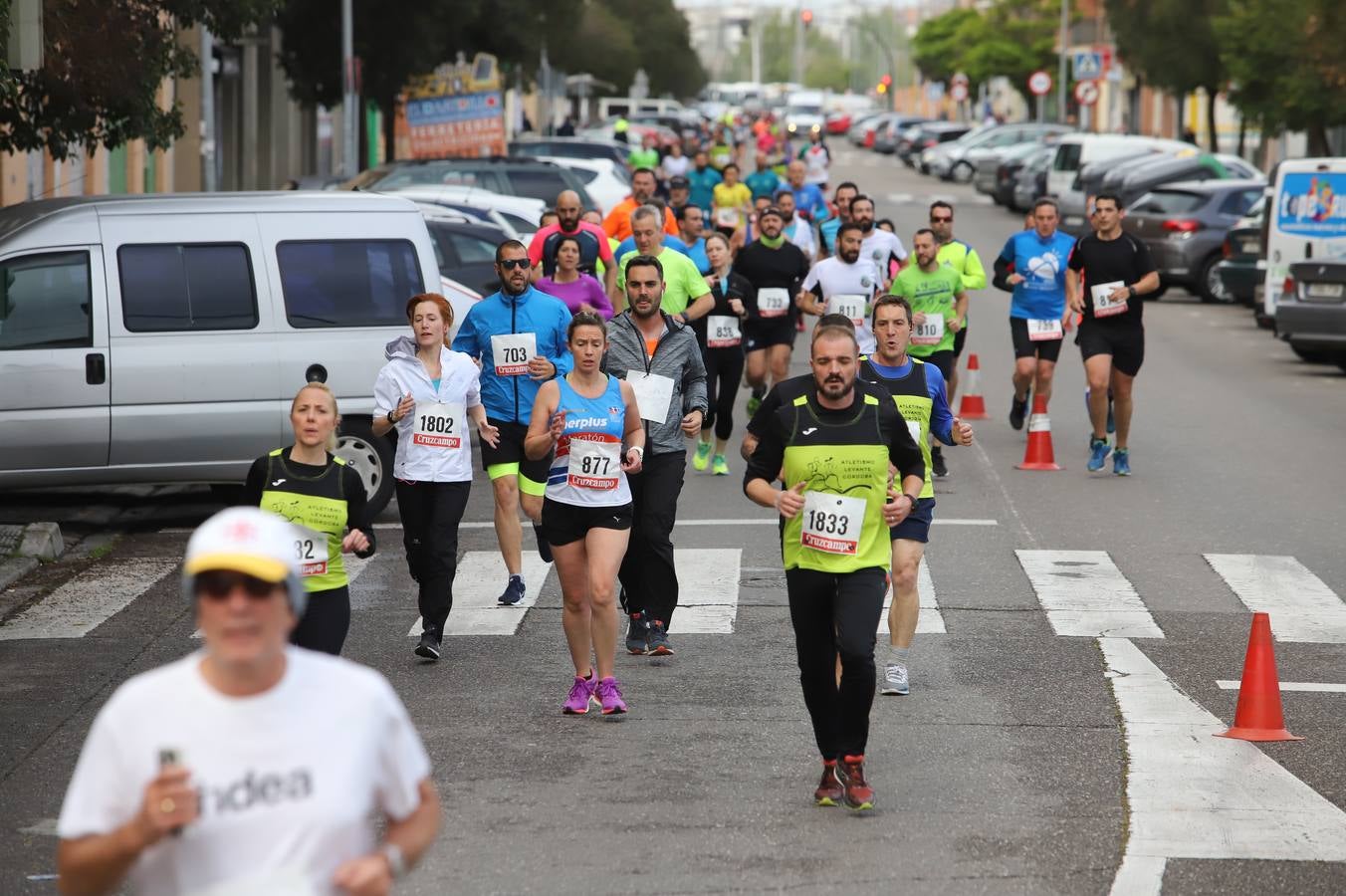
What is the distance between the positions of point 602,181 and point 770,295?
17.8 metres

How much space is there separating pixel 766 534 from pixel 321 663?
9.89 m

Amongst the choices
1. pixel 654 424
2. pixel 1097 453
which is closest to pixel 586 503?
pixel 654 424

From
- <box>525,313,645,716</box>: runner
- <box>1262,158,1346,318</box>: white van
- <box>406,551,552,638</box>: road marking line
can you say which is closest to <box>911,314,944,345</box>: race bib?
<box>406,551,552,638</box>: road marking line

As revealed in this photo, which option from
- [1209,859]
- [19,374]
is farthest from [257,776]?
[19,374]

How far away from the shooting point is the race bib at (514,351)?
36.8ft

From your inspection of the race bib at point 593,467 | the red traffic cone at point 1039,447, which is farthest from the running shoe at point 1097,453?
the race bib at point 593,467

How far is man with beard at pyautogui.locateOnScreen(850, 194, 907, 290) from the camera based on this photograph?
17609mm

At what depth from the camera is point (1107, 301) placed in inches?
615

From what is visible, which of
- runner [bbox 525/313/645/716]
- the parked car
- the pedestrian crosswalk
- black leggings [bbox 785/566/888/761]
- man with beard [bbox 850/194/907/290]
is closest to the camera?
black leggings [bbox 785/566/888/761]

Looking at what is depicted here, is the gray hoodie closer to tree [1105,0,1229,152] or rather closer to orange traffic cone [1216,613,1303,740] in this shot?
orange traffic cone [1216,613,1303,740]

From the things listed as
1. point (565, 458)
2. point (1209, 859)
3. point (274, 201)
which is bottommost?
point (1209, 859)

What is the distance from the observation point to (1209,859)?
22.8 ft

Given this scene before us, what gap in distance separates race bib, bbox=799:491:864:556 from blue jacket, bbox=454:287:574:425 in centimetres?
401

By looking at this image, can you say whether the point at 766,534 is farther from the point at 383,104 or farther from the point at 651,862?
the point at 383,104
